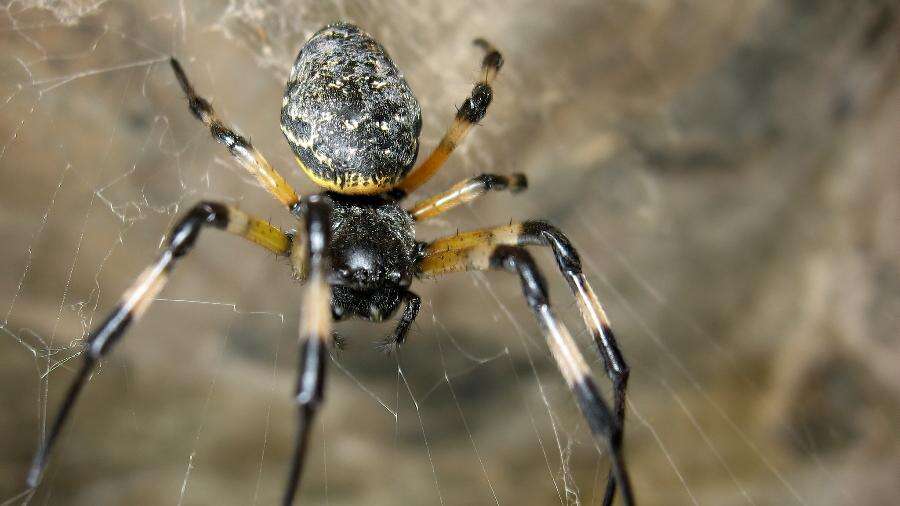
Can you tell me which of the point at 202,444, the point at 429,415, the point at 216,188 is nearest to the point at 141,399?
the point at 202,444

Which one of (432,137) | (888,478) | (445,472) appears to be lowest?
(888,478)

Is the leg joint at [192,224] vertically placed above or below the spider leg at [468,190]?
below

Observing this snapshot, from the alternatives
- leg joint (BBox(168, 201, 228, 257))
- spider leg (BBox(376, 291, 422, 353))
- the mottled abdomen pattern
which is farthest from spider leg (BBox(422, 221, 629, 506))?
leg joint (BBox(168, 201, 228, 257))

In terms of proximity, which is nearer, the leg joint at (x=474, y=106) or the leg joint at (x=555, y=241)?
the leg joint at (x=555, y=241)

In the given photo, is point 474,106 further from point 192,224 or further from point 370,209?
point 192,224

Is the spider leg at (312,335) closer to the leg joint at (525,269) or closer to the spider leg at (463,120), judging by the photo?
the leg joint at (525,269)

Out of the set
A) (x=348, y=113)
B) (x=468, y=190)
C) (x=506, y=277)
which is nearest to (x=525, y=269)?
(x=468, y=190)

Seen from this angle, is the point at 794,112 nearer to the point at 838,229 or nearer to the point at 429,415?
the point at 838,229

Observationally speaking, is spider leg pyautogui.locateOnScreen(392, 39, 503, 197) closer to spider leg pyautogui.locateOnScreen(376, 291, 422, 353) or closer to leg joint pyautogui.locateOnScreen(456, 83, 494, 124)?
leg joint pyautogui.locateOnScreen(456, 83, 494, 124)

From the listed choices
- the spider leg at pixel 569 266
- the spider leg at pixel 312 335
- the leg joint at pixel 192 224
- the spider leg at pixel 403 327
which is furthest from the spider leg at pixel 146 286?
the spider leg at pixel 569 266
